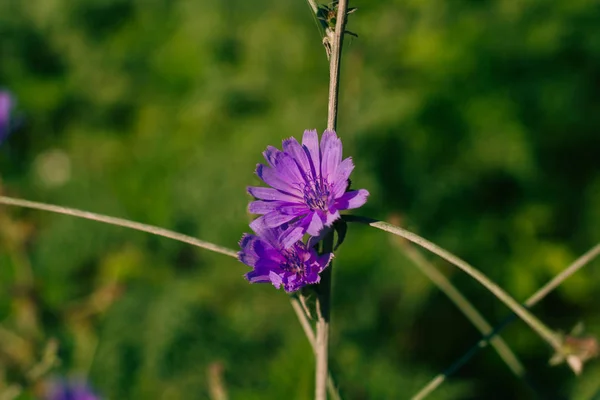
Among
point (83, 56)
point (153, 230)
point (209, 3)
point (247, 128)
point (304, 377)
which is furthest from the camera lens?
point (83, 56)

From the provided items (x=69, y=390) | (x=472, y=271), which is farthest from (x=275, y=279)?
(x=69, y=390)

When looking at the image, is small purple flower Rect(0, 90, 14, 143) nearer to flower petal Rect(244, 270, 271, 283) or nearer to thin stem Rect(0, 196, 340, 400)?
thin stem Rect(0, 196, 340, 400)

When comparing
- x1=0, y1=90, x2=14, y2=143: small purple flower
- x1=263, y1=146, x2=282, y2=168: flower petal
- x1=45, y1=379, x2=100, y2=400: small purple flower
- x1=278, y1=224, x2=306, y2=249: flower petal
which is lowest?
x1=278, y1=224, x2=306, y2=249: flower petal

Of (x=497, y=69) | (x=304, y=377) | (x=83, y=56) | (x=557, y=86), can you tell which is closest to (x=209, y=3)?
(x=83, y=56)

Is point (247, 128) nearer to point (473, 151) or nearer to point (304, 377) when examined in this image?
point (473, 151)

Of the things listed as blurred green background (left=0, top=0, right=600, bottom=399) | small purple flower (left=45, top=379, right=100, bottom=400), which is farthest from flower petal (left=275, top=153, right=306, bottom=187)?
small purple flower (left=45, top=379, right=100, bottom=400)

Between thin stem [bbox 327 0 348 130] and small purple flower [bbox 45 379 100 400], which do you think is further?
small purple flower [bbox 45 379 100 400]

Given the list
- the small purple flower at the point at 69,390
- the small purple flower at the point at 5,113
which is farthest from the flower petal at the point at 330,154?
the small purple flower at the point at 5,113
